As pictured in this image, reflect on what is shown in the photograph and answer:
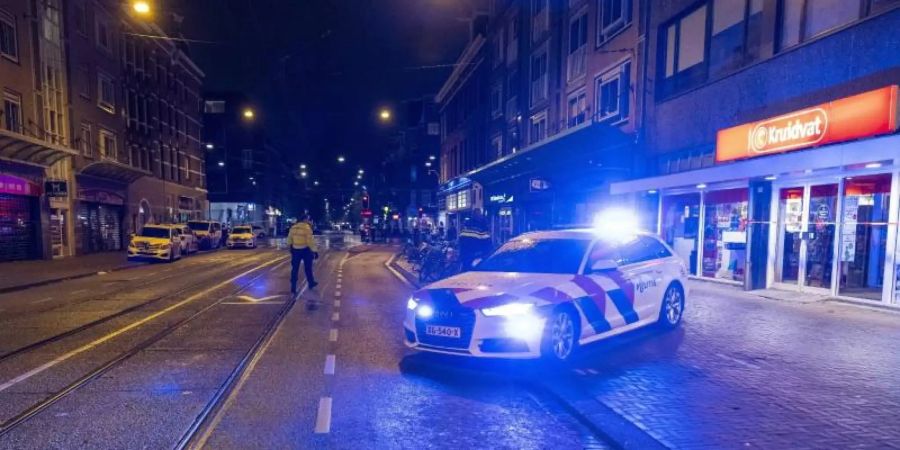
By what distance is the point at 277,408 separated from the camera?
4648mm

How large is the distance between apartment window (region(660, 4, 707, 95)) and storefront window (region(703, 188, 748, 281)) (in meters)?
3.46

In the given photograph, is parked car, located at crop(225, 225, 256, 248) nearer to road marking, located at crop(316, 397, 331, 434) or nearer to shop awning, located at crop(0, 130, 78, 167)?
Answer: shop awning, located at crop(0, 130, 78, 167)

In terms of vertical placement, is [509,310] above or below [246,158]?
below

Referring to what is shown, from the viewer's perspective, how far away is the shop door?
34.6ft

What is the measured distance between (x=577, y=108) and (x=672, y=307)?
1433 centimetres

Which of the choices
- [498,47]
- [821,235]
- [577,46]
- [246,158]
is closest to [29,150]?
[577,46]

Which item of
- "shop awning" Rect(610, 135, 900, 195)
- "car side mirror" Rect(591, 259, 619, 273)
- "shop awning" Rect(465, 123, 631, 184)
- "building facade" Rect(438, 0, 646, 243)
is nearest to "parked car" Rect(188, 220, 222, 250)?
"building facade" Rect(438, 0, 646, 243)

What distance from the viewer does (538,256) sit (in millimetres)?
7094

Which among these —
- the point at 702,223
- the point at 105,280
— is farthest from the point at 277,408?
the point at 105,280

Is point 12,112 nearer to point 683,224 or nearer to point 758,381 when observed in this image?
point 683,224

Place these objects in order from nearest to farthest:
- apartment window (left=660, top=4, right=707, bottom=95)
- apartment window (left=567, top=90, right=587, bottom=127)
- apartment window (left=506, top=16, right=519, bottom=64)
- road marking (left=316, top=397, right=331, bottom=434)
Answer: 1. road marking (left=316, top=397, right=331, bottom=434)
2. apartment window (left=660, top=4, right=707, bottom=95)
3. apartment window (left=567, top=90, right=587, bottom=127)
4. apartment window (left=506, top=16, right=519, bottom=64)

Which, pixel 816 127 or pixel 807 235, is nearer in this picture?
pixel 816 127

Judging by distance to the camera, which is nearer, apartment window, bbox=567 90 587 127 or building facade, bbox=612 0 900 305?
building facade, bbox=612 0 900 305

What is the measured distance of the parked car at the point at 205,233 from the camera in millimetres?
32506
